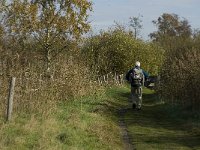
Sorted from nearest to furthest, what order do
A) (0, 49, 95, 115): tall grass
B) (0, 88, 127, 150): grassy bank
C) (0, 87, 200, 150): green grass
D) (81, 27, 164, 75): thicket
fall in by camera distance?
(0, 88, 127, 150): grassy bank
(0, 87, 200, 150): green grass
(0, 49, 95, 115): tall grass
(81, 27, 164, 75): thicket

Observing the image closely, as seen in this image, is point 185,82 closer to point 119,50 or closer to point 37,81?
point 37,81

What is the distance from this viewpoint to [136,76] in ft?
68.3

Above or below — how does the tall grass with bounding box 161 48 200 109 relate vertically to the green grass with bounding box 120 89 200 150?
above

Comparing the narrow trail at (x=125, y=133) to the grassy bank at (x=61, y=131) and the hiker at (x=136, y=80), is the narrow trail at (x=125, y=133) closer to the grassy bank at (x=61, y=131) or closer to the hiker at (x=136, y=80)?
the grassy bank at (x=61, y=131)

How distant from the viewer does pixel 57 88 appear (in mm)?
17922

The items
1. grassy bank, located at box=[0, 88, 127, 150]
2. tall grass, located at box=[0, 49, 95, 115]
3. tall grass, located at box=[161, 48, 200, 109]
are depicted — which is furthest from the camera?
tall grass, located at box=[161, 48, 200, 109]

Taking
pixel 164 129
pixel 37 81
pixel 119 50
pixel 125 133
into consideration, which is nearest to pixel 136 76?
pixel 164 129

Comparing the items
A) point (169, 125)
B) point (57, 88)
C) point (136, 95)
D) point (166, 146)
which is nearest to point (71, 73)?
point (57, 88)

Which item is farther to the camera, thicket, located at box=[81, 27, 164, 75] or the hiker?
thicket, located at box=[81, 27, 164, 75]

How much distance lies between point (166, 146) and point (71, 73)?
24.6 ft

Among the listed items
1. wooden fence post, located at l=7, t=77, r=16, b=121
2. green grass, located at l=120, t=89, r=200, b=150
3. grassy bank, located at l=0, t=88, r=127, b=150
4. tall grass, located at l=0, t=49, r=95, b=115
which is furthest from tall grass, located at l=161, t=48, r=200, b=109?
wooden fence post, located at l=7, t=77, r=16, b=121

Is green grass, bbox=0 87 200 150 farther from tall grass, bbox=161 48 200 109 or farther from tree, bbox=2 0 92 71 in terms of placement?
tree, bbox=2 0 92 71

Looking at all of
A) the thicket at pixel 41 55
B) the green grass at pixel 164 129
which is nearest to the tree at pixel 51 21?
the thicket at pixel 41 55

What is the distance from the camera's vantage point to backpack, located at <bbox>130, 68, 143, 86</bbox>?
2080cm
